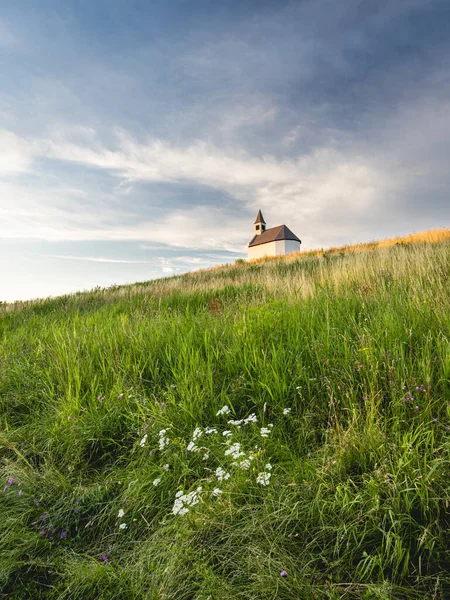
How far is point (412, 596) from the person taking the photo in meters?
1.35

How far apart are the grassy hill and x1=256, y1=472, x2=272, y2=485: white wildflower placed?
0.01 meters

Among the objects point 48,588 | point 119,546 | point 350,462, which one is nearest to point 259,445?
point 350,462

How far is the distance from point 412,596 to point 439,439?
0.97 metres

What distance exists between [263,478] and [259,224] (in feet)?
230

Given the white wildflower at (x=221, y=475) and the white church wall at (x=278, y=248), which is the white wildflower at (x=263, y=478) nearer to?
the white wildflower at (x=221, y=475)

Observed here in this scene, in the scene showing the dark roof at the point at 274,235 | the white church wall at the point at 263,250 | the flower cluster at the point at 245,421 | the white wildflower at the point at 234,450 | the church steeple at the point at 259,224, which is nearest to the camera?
the white wildflower at the point at 234,450

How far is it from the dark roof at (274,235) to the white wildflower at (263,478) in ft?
193

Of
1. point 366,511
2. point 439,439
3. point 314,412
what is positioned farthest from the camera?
point 314,412

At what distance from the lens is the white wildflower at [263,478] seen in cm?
176

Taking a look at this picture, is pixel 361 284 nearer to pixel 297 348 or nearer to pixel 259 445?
pixel 297 348

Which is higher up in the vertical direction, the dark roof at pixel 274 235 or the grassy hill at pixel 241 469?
the dark roof at pixel 274 235

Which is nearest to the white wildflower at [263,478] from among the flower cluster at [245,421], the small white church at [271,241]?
the flower cluster at [245,421]

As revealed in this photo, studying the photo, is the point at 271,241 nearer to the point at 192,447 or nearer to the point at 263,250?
the point at 263,250

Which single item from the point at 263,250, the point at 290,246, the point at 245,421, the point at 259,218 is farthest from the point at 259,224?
the point at 245,421
